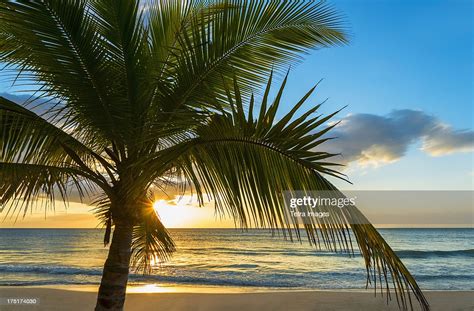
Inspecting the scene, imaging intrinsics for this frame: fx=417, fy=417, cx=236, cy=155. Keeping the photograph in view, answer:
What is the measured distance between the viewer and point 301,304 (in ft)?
34.3

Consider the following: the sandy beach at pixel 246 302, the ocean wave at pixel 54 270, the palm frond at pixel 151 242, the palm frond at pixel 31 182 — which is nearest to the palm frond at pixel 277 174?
the palm frond at pixel 31 182

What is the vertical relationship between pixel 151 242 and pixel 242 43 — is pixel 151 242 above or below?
below

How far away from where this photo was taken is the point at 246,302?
10.9 meters

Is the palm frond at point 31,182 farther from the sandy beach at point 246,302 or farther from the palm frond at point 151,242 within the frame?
the sandy beach at point 246,302

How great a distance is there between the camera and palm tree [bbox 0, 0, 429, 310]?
3.22 m

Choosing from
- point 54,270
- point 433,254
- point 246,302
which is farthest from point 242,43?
point 433,254

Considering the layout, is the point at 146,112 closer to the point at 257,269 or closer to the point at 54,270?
the point at 257,269

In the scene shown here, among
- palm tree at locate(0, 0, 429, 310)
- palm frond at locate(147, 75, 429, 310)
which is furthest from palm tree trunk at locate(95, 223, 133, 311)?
palm frond at locate(147, 75, 429, 310)

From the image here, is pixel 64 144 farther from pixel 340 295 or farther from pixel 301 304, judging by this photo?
pixel 340 295

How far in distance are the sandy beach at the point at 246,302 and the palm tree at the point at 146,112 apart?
6.57 metres

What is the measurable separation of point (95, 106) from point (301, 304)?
324 inches

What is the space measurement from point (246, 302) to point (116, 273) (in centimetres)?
735

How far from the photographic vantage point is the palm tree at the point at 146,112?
3219 millimetres

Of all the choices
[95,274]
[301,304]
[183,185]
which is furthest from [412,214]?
[183,185]
